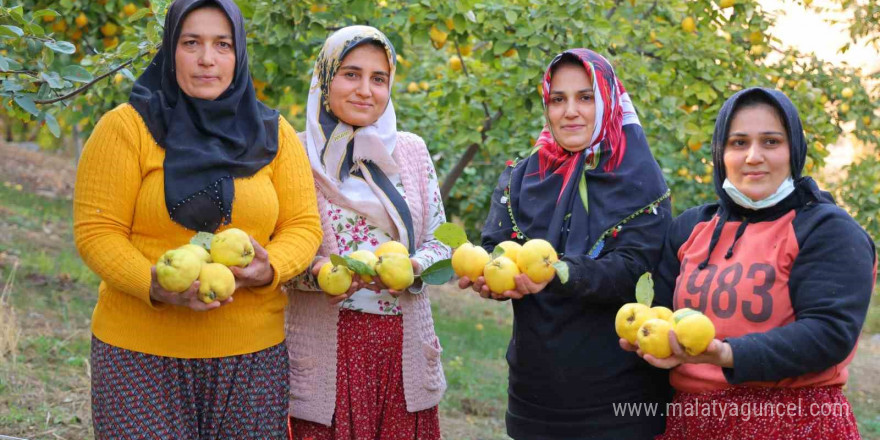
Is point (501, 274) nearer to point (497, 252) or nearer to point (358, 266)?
point (497, 252)

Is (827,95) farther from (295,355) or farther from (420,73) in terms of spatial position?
(295,355)

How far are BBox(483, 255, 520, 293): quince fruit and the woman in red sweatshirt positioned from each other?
1.26ft

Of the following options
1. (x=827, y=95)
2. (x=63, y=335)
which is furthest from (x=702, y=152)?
(x=63, y=335)

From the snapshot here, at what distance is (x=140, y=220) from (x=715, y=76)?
11.5 ft

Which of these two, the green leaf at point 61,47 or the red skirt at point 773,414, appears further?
the green leaf at point 61,47

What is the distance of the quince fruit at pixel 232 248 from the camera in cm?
253

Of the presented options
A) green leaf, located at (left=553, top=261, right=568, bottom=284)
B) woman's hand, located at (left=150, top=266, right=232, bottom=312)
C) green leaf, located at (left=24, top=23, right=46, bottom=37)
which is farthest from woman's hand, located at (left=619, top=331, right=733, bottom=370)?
green leaf, located at (left=24, top=23, right=46, bottom=37)

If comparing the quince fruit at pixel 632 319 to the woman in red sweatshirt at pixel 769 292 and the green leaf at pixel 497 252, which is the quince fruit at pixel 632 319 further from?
the green leaf at pixel 497 252

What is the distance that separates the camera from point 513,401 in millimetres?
2939

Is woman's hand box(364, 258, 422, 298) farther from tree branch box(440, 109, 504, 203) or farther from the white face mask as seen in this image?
tree branch box(440, 109, 504, 203)

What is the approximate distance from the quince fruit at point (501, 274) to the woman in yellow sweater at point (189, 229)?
586mm

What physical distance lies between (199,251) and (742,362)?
1.55 metres

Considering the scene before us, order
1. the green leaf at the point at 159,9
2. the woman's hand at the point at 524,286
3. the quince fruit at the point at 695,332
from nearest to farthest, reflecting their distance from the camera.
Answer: the quince fruit at the point at 695,332, the woman's hand at the point at 524,286, the green leaf at the point at 159,9

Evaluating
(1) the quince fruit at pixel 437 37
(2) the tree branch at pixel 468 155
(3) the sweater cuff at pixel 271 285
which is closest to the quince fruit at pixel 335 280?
(3) the sweater cuff at pixel 271 285
